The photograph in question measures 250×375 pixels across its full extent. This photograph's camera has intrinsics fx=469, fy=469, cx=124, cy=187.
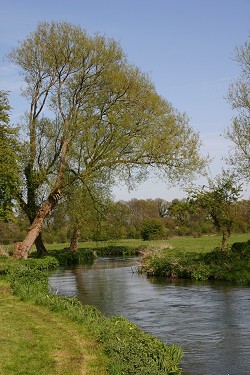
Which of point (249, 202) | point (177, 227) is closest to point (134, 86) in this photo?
point (249, 202)

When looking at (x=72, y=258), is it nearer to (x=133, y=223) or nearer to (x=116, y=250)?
(x=116, y=250)

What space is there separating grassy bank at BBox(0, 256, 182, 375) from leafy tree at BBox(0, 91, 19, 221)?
1389cm

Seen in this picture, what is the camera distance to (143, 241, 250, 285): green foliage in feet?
87.6

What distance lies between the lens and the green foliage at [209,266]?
2672 cm

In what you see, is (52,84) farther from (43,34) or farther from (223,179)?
(223,179)

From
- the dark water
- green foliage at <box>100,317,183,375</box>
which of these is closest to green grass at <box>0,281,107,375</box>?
green foliage at <box>100,317,183,375</box>

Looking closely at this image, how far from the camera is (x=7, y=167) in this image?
2902cm

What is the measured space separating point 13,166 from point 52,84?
35.5ft

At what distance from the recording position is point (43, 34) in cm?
3716

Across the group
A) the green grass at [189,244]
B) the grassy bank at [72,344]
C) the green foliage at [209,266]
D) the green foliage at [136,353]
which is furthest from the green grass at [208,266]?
the green foliage at [136,353]

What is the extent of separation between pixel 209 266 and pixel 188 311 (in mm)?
10527

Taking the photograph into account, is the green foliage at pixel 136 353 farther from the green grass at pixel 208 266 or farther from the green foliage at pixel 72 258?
the green foliage at pixel 72 258

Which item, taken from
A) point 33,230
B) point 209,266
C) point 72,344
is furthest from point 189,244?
point 72,344

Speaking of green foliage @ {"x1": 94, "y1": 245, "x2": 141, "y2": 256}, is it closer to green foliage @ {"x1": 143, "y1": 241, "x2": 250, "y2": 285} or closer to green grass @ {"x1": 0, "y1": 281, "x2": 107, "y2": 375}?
green foliage @ {"x1": 143, "y1": 241, "x2": 250, "y2": 285}
